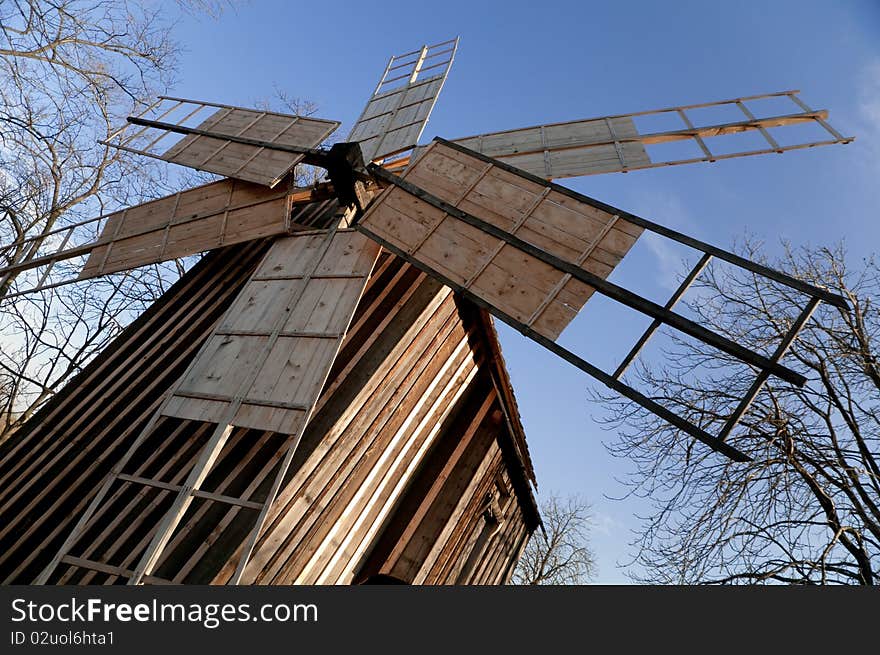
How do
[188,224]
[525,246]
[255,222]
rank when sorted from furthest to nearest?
[188,224], [255,222], [525,246]

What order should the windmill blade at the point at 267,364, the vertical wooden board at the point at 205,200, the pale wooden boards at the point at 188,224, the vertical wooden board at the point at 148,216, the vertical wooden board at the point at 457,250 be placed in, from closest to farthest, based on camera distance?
the windmill blade at the point at 267,364
the vertical wooden board at the point at 457,250
the pale wooden boards at the point at 188,224
the vertical wooden board at the point at 205,200
the vertical wooden board at the point at 148,216

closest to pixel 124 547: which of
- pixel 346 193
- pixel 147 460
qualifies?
pixel 147 460

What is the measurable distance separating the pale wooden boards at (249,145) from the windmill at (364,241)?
0.04 metres

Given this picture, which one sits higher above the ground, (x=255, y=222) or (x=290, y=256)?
(x=255, y=222)

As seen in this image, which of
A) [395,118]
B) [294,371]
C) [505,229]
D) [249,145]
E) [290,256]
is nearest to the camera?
[294,371]

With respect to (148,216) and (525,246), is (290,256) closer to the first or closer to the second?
(525,246)

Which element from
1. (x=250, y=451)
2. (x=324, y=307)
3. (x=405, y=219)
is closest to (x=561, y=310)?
(x=405, y=219)

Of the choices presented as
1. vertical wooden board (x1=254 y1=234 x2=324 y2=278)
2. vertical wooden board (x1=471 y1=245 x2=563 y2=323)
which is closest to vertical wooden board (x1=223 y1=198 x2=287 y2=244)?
vertical wooden board (x1=254 y1=234 x2=324 y2=278)

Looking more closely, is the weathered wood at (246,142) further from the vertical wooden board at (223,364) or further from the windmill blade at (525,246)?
the vertical wooden board at (223,364)

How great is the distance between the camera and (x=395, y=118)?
9.67 meters

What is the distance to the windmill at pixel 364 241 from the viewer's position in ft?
17.3

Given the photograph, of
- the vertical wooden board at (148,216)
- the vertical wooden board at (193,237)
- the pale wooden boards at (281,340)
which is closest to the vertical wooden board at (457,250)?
the pale wooden boards at (281,340)

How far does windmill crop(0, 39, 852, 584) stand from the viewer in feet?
17.3

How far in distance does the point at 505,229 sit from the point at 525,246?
0.46 meters
